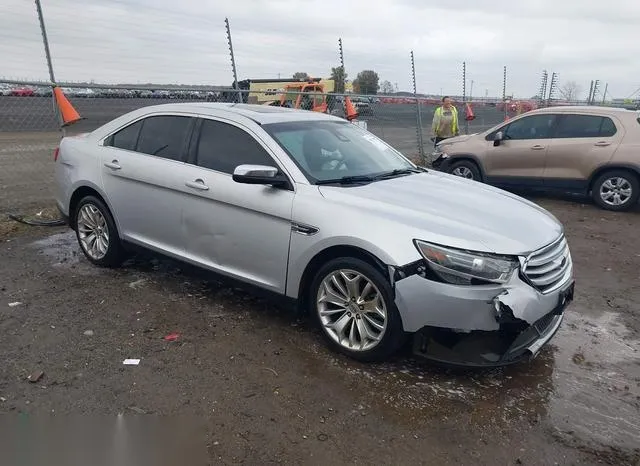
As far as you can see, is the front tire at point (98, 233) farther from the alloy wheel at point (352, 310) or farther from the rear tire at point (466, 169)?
the rear tire at point (466, 169)

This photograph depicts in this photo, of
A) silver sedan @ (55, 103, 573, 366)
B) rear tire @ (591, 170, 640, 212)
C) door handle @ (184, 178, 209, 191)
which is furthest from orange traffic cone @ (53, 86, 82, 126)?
rear tire @ (591, 170, 640, 212)

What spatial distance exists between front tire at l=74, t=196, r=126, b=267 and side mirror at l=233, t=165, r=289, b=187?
191 cm

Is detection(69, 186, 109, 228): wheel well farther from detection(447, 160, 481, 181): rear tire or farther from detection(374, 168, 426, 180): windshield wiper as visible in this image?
detection(447, 160, 481, 181): rear tire

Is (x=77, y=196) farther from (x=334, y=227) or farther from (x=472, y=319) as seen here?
(x=472, y=319)

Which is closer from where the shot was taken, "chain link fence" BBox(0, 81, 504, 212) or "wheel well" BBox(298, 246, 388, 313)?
"wheel well" BBox(298, 246, 388, 313)

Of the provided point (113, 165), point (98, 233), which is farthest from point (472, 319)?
point (98, 233)

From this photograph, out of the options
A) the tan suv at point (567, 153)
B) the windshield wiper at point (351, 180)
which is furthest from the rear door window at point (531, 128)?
the windshield wiper at point (351, 180)

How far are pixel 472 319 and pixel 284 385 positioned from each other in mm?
1250

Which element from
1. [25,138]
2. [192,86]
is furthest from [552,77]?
[25,138]

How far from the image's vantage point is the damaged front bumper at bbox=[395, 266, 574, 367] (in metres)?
3.26

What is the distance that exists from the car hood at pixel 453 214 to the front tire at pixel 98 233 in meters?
2.43

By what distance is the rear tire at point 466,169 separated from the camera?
1026 centimetres

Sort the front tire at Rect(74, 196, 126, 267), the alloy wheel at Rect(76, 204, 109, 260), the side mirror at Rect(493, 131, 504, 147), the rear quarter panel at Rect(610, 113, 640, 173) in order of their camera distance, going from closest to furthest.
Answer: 1. the front tire at Rect(74, 196, 126, 267)
2. the alloy wheel at Rect(76, 204, 109, 260)
3. the rear quarter panel at Rect(610, 113, 640, 173)
4. the side mirror at Rect(493, 131, 504, 147)

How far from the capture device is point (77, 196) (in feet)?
18.0
